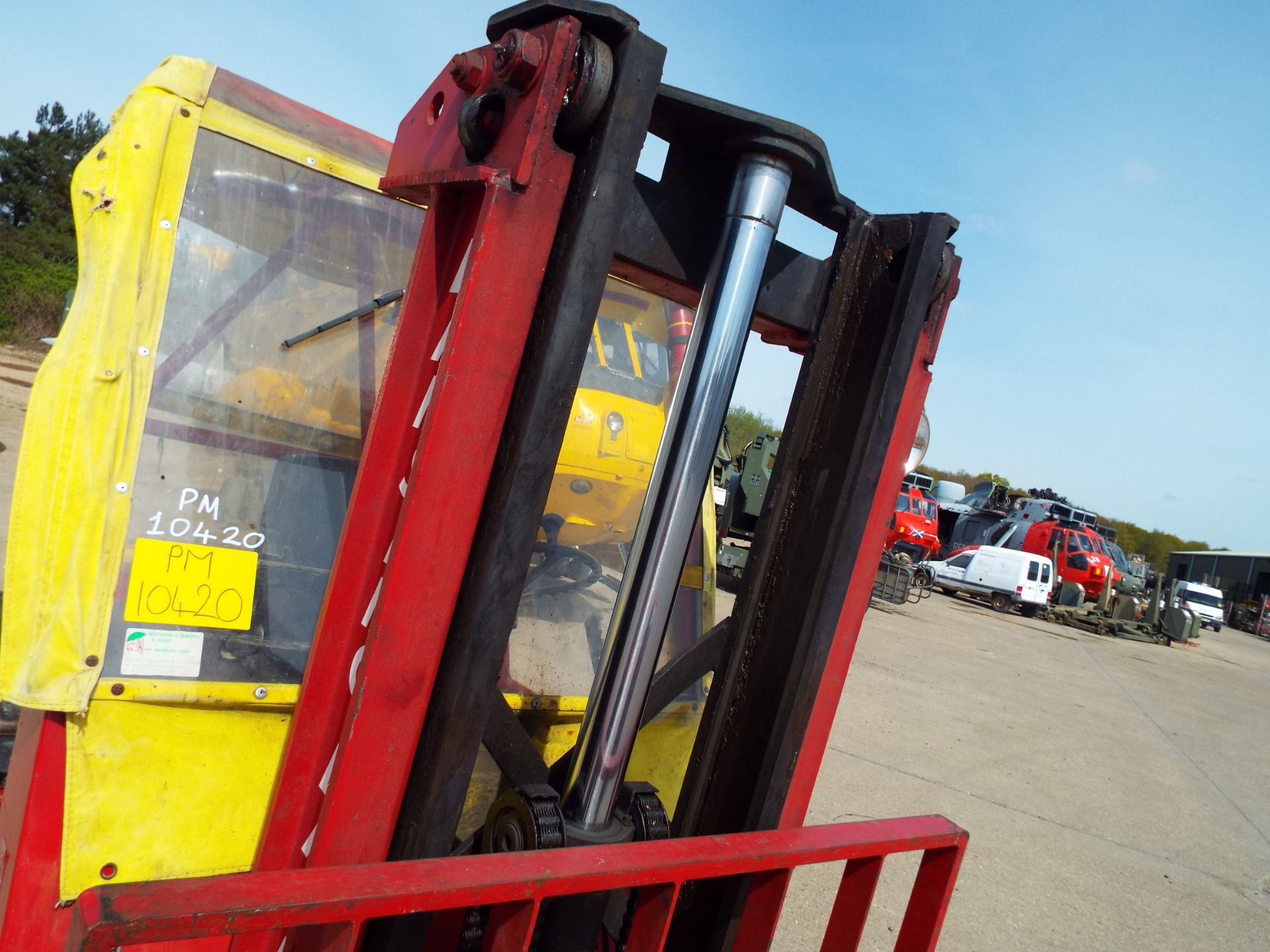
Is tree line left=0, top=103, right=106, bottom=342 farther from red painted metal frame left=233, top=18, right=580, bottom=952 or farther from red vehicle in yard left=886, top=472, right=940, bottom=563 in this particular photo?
red painted metal frame left=233, top=18, right=580, bottom=952

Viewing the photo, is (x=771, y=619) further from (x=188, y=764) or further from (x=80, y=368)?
(x=80, y=368)

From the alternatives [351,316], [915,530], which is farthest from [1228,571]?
[351,316]

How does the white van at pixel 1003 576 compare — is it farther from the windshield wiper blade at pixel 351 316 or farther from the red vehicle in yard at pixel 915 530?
the windshield wiper blade at pixel 351 316

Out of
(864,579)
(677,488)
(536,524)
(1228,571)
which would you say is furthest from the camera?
(1228,571)

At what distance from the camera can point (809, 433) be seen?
183 centimetres

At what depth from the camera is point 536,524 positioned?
1384mm

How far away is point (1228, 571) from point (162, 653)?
254 ft

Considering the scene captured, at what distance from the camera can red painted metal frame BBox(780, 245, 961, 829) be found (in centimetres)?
175

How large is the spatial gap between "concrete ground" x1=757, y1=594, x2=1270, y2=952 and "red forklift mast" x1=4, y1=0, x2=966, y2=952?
243 centimetres

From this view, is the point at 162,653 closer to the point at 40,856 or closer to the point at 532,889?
the point at 40,856

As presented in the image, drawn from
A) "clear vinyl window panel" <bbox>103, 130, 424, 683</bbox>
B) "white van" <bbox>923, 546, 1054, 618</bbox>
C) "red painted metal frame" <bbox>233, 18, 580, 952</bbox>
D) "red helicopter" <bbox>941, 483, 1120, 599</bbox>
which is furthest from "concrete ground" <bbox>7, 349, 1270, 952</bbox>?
"red helicopter" <bbox>941, 483, 1120, 599</bbox>

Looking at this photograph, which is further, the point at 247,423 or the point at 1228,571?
the point at 1228,571

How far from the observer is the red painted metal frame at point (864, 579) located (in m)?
1.75

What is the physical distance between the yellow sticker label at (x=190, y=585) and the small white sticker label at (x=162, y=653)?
0.03 m
